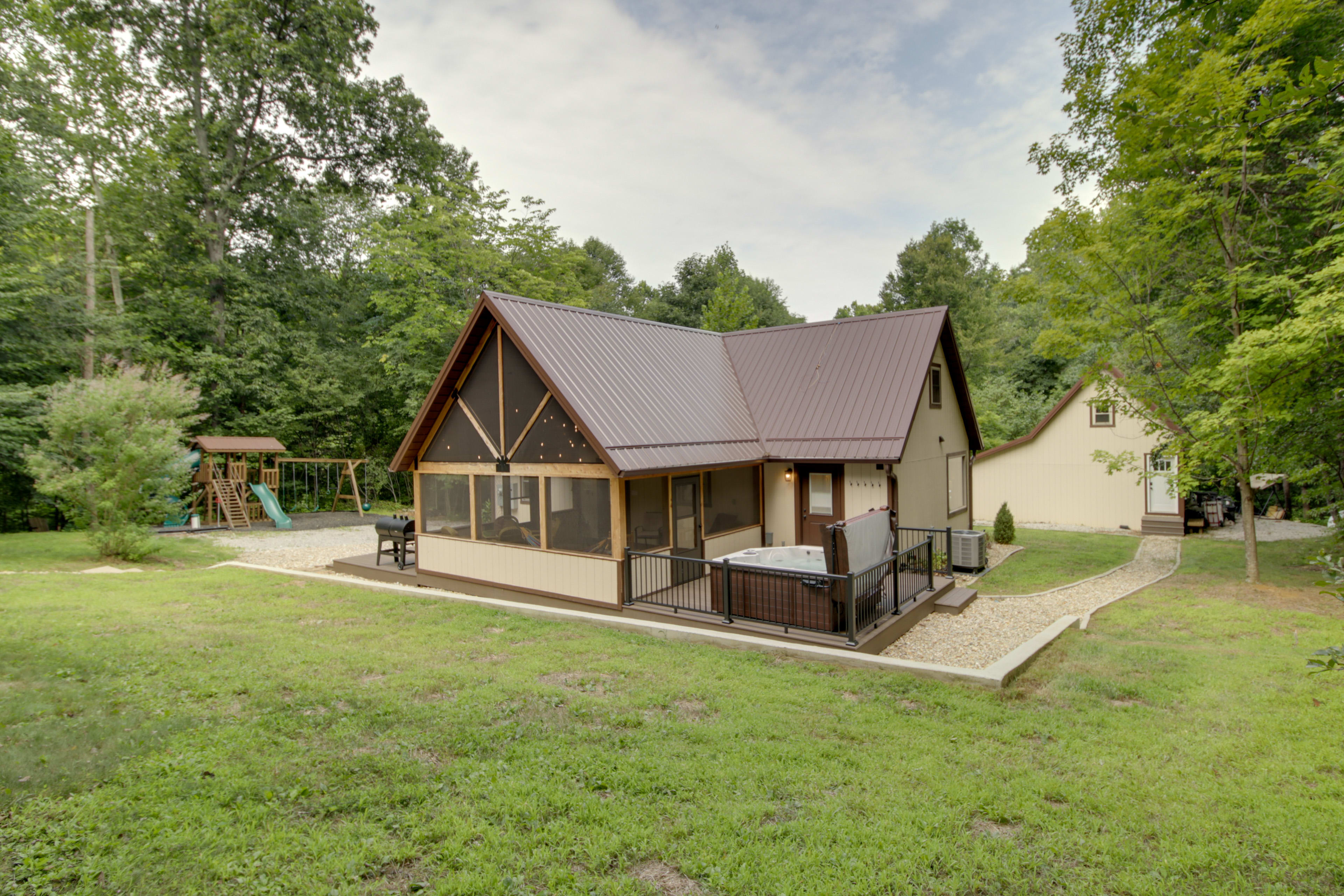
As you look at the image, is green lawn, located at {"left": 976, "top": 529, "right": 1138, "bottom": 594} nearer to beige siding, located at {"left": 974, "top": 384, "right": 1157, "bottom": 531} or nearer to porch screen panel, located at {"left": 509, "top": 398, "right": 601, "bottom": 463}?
beige siding, located at {"left": 974, "top": 384, "right": 1157, "bottom": 531}

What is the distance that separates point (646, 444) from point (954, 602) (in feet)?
19.7

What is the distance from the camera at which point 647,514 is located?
10.8m

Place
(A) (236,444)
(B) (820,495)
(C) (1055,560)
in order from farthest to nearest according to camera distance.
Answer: (A) (236,444) < (C) (1055,560) < (B) (820,495)

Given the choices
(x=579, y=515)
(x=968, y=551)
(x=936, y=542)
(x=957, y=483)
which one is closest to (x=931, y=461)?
(x=936, y=542)

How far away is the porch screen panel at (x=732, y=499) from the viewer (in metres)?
12.2

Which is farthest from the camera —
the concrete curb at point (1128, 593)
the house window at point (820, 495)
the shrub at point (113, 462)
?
the shrub at point (113, 462)

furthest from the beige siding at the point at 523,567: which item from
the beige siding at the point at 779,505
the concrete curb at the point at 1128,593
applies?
the concrete curb at the point at 1128,593

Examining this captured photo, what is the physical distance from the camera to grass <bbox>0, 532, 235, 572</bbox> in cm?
1321

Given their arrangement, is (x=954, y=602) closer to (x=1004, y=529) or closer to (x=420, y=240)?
(x=1004, y=529)

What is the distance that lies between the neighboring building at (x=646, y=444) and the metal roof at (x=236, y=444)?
12.3 metres

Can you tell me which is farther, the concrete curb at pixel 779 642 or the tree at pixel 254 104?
the tree at pixel 254 104

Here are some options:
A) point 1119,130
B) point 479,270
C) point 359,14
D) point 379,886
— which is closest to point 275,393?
point 479,270

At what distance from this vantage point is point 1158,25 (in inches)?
621

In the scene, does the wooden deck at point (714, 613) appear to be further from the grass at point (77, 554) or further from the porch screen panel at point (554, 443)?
the grass at point (77, 554)
